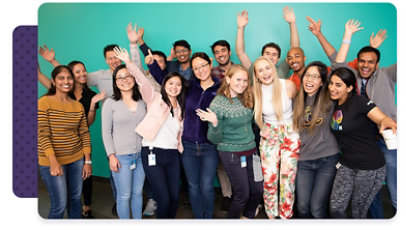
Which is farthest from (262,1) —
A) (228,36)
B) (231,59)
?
(231,59)

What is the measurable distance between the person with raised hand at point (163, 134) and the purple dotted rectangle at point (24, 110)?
79 cm

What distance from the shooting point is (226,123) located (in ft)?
7.60

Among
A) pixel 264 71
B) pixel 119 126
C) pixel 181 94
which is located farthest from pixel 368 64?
pixel 119 126

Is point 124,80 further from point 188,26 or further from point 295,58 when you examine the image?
point 295,58

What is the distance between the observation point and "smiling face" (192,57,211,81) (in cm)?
243

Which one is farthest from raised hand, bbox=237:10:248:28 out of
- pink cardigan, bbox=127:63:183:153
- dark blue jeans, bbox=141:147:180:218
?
dark blue jeans, bbox=141:147:180:218

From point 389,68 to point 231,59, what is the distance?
1500mm

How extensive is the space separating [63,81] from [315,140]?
7.19 ft

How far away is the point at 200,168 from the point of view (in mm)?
2439

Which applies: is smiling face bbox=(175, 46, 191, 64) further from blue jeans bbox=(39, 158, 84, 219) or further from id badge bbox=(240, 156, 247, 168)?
blue jeans bbox=(39, 158, 84, 219)

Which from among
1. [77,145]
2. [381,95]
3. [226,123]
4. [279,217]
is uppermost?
[381,95]

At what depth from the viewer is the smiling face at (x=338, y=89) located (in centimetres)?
227
